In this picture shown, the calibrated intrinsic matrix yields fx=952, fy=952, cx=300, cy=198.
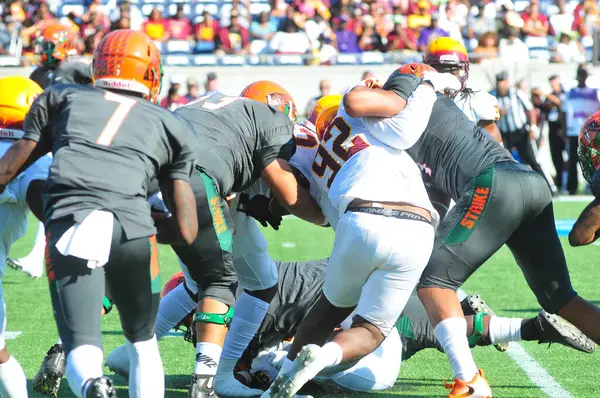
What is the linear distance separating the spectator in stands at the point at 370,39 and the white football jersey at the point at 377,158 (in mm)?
14055

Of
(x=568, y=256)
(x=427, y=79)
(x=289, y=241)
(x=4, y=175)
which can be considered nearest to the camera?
(x=4, y=175)

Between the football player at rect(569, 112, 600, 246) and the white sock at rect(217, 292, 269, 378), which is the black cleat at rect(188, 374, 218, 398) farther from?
the football player at rect(569, 112, 600, 246)

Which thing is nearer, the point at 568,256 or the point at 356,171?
the point at 356,171

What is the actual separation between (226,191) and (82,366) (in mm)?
1332

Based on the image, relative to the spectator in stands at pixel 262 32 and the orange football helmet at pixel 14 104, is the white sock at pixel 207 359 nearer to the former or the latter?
the orange football helmet at pixel 14 104

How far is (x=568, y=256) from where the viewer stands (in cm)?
873

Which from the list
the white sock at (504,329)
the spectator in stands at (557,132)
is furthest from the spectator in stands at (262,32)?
the white sock at (504,329)

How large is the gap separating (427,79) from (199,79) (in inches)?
515

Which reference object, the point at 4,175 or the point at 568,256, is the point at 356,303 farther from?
the point at 568,256

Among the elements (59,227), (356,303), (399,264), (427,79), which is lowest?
(356,303)

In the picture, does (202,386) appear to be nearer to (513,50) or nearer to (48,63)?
(48,63)


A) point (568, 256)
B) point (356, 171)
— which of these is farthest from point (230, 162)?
point (568, 256)

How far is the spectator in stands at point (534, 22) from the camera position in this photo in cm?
1798

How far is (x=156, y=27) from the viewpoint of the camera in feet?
58.7
